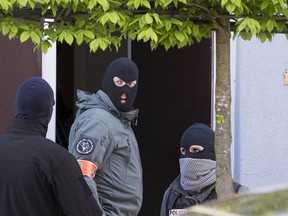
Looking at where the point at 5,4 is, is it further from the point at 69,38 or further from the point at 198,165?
the point at 198,165

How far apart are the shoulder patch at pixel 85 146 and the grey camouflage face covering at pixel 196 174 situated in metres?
0.67

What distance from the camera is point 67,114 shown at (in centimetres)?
803

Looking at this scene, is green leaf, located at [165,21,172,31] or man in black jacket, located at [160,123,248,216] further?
man in black jacket, located at [160,123,248,216]

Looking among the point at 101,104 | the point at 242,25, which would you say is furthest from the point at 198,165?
the point at 242,25

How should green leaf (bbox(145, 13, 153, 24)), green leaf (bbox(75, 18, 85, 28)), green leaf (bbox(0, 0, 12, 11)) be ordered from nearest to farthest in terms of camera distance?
1. green leaf (bbox(0, 0, 12, 11))
2. green leaf (bbox(145, 13, 153, 24))
3. green leaf (bbox(75, 18, 85, 28))

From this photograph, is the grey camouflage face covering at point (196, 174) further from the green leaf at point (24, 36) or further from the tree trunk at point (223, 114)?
the green leaf at point (24, 36)

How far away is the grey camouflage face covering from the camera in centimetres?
516

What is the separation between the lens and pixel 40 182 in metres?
4.05

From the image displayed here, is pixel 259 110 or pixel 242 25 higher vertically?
pixel 242 25

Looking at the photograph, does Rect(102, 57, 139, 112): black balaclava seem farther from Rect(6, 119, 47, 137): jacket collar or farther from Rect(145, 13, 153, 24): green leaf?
Rect(6, 119, 47, 137): jacket collar

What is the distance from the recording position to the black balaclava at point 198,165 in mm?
5168

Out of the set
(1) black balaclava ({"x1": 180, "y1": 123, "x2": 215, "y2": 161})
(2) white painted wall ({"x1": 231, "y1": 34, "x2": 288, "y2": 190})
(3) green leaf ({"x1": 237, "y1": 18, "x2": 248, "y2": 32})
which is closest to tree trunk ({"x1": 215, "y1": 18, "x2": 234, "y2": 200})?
(3) green leaf ({"x1": 237, "y1": 18, "x2": 248, "y2": 32})

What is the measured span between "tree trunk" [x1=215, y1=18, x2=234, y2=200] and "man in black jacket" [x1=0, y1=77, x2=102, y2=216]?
0.88 meters

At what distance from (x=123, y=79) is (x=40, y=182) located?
1.60 m
